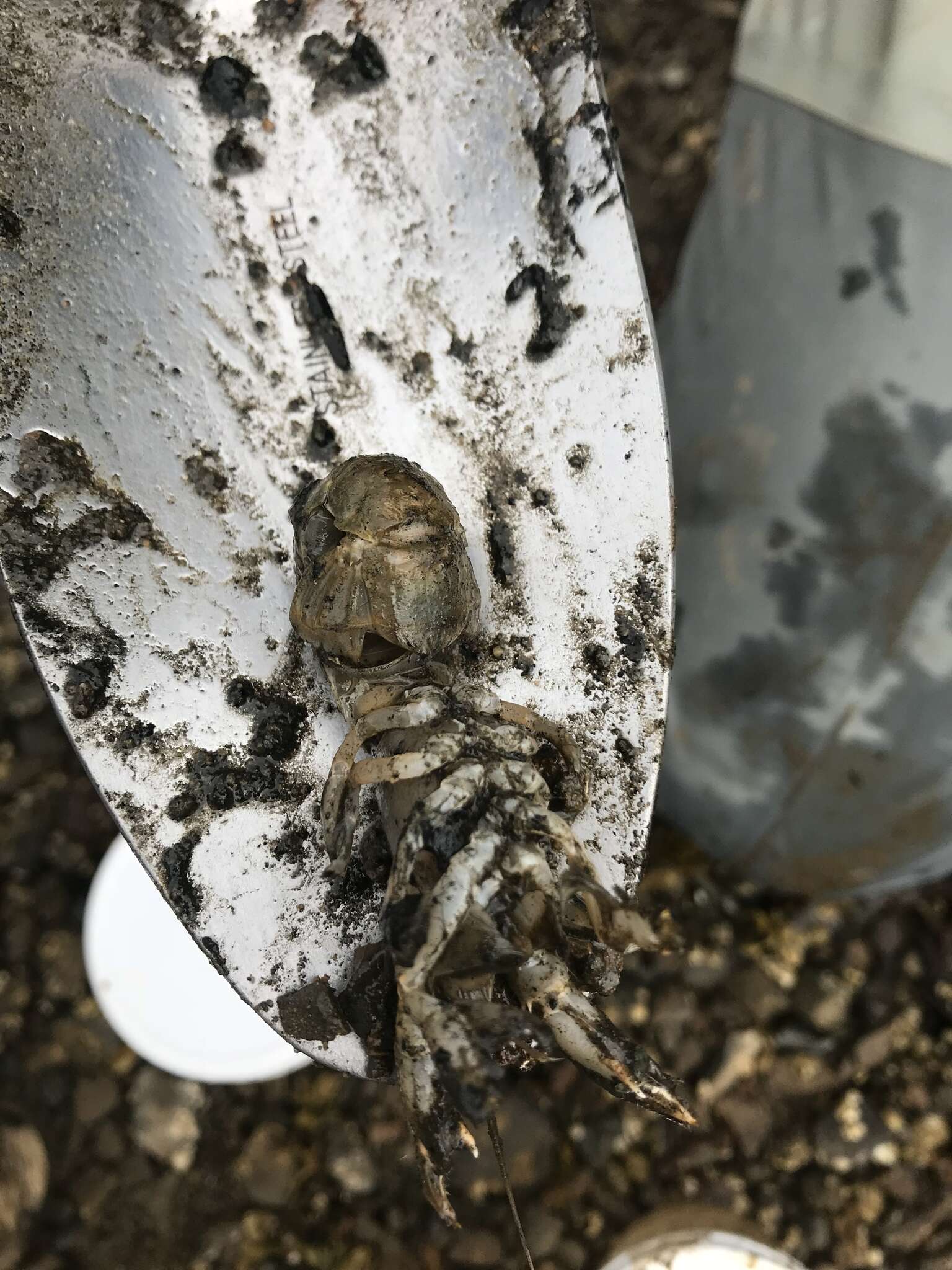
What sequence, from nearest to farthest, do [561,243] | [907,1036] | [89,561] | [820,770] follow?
[89,561], [561,243], [820,770], [907,1036]

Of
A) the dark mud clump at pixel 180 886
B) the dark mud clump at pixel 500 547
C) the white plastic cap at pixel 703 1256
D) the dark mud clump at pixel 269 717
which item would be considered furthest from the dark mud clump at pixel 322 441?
the white plastic cap at pixel 703 1256

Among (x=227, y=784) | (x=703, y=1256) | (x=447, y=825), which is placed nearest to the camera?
(x=447, y=825)

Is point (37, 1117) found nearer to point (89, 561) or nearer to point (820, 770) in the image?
point (89, 561)

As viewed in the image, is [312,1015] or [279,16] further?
[279,16]

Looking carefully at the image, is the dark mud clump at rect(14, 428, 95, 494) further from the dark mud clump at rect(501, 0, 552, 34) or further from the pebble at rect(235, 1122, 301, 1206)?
the pebble at rect(235, 1122, 301, 1206)

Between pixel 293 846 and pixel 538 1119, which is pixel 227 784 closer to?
pixel 293 846

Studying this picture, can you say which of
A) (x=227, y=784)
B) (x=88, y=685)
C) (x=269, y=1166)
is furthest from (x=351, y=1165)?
(x=88, y=685)

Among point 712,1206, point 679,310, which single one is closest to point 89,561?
point 679,310
